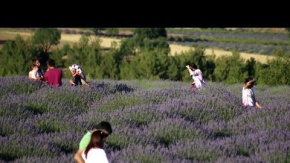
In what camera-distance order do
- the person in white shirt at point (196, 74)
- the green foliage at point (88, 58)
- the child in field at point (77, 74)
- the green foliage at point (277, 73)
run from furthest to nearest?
the green foliage at point (88, 58), the green foliage at point (277, 73), the person in white shirt at point (196, 74), the child in field at point (77, 74)

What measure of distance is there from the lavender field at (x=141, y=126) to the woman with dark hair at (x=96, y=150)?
5.20 ft

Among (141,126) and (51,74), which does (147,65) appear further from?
(141,126)

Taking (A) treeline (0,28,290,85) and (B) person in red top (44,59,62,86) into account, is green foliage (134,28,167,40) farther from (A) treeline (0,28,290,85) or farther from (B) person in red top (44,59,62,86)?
(B) person in red top (44,59,62,86)

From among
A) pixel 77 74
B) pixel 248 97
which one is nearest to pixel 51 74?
pixel 77 74

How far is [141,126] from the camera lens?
370 inches

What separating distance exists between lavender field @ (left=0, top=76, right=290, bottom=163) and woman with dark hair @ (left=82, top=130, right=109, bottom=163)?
5.20 feet

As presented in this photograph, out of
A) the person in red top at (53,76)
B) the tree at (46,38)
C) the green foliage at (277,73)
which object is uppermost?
the tree at (46,38)

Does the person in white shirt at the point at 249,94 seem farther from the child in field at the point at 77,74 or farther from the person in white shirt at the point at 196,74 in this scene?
the child in field at the point at 77,74

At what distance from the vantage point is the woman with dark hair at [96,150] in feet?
16.1

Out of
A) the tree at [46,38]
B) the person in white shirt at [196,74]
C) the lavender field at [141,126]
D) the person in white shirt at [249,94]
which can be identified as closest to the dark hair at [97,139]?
the lavender field at [141,126]

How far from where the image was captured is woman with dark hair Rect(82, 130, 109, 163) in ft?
16.1

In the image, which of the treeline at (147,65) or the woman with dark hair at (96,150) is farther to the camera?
the treeline at (147,65)

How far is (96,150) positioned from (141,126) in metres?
4.49
